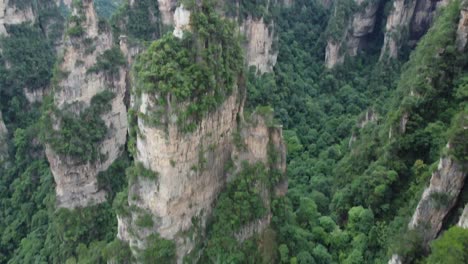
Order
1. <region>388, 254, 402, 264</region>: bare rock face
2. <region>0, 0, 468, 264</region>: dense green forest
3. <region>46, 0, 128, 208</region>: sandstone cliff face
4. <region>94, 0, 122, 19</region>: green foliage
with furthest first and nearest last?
<region>94, 0, 122, 19</region>: green foliage < <region>46, 0, 128, 208</region>: sandstone cliff face < <region>0, 0, 468, 264</region>: dense green forest < <region>388, 254, 402, 264</region>: bare rock face

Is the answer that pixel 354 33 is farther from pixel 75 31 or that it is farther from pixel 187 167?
pixel 187 167

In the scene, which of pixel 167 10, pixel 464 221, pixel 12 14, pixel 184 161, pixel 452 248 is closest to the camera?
pixel 452 248

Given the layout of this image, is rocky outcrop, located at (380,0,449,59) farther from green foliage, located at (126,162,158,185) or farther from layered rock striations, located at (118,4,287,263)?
green foliage, located at (126,162,158,185)

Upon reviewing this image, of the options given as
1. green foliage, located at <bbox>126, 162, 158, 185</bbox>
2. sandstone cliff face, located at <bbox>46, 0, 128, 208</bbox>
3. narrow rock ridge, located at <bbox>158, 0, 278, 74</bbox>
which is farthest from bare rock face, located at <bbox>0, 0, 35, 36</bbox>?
green foliage, located at <bbox>126, 162, 158, 185</bbox>

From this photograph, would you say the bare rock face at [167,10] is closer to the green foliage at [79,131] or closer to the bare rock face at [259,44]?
the bare rock face at [259,44]

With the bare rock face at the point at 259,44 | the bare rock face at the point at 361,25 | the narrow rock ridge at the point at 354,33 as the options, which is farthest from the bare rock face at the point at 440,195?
the bare rock face at the point at 361,25

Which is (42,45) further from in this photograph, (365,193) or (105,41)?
(365,193)

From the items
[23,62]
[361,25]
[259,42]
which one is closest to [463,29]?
[259,42]
